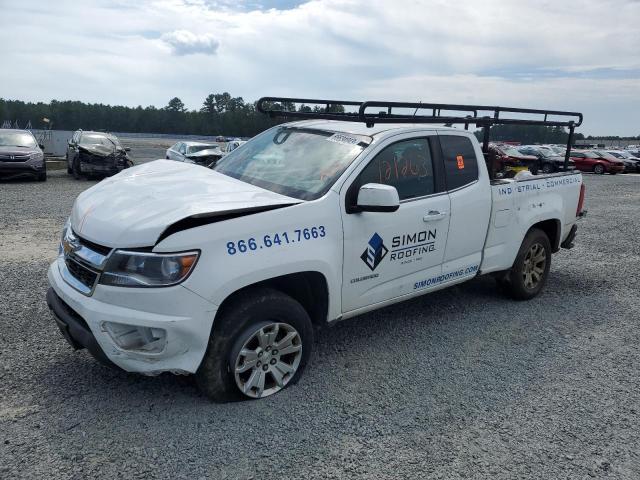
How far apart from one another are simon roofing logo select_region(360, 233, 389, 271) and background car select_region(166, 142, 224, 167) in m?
14.2

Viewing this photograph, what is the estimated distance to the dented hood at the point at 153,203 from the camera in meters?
2.89

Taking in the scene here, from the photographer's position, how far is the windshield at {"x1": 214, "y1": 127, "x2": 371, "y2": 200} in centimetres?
368

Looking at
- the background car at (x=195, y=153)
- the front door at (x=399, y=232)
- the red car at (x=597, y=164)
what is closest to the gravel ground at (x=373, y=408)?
the front door at (x=399, y=232)

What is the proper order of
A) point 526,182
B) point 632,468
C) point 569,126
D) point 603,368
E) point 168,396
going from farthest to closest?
point 569,126
point 526,182
point 603,368
point 168,396
point 632,468

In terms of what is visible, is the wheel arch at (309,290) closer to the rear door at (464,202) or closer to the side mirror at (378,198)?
the side mirror at (378,198)

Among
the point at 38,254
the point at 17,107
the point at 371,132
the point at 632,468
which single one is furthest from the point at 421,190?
the point at 17,107

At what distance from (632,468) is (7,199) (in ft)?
40.2

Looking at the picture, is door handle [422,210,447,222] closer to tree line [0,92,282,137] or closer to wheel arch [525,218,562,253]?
wheel arch [525,218,562,253]

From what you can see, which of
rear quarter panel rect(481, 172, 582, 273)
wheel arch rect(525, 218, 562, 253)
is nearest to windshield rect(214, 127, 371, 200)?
rear quarter panel rect(481, 172, 582, 273)

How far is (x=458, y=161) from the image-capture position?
14.9 ft

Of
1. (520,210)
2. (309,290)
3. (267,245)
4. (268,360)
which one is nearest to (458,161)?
(520,210)

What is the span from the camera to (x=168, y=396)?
3367mm

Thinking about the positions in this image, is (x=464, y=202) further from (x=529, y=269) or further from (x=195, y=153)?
(x=195, y=153)

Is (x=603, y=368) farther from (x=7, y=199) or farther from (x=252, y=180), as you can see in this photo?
(x=7, y=199)
